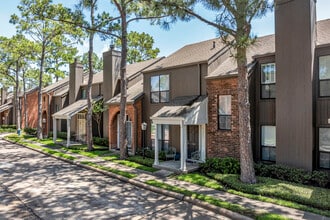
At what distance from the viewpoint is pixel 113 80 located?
21.8 metres

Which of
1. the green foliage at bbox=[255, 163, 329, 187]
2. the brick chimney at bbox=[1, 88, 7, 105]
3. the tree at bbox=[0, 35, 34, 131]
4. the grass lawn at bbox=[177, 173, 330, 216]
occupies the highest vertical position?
the tree at bbox=[0, 35, 34, 131]

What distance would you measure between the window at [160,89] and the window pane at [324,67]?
873 cm

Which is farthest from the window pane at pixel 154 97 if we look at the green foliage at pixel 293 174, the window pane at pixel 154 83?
the green foliage at pixel 293 174

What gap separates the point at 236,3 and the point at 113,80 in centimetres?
1428

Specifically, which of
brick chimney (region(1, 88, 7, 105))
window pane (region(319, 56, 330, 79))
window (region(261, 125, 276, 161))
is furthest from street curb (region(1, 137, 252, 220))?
brick chimney (region(1, 88, 7, 105))

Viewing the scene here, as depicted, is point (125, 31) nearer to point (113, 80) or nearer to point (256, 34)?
point (113, 80)

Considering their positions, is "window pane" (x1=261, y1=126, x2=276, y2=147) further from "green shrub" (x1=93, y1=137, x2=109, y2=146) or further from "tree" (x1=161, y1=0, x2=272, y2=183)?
"green shrub" (x1=93, y1=137, x2=109, y2=146)

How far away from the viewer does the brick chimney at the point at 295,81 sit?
1107 centimetres

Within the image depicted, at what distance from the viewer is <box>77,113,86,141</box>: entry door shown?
83.2 feet

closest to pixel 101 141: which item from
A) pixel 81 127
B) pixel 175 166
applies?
pixel 81 127

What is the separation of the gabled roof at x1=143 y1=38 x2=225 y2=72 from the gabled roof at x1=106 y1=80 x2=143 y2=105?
2.15 meters

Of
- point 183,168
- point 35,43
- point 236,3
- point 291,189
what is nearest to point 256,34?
point 236,3

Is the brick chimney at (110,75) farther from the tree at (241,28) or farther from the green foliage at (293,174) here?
the green foliage at (293,174)

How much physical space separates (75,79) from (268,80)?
67.5ft
